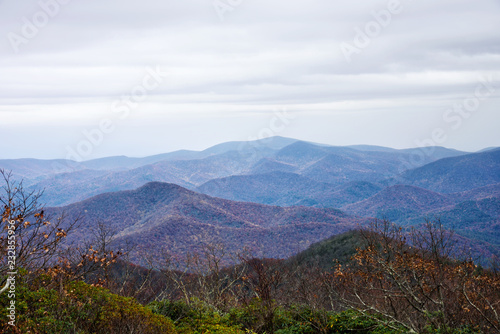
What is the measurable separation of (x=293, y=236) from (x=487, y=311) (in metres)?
115

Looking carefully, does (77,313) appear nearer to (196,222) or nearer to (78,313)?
(78,313)

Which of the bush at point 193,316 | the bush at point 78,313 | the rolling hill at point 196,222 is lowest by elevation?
the rolling hill at point 196,222

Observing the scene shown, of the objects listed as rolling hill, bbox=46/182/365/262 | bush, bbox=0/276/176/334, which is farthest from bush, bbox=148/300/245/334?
rolling hill, bbox=46/182/365/262

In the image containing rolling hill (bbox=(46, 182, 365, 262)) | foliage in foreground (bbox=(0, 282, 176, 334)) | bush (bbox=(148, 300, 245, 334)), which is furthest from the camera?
rolling hill (bbox=(46, 182, 365, 262))

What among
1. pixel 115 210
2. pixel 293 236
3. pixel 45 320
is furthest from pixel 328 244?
pixel 115 210

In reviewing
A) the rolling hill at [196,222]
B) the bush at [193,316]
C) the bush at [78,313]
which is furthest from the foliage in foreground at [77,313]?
the rolling hill at [196,222]

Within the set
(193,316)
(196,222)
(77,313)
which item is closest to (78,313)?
(77,313)

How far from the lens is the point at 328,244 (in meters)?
73.9

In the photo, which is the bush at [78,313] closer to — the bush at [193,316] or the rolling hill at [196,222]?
the bush at [193,316]

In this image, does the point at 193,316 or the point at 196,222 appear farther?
the point at 196,222

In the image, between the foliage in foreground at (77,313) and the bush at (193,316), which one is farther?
the bush at (193,316)

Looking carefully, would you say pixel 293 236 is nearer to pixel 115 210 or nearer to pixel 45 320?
pixel 115 210

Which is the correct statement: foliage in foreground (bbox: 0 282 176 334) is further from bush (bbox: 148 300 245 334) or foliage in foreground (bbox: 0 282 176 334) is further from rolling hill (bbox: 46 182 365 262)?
rolling hill (bbox: 46 182 365 262)

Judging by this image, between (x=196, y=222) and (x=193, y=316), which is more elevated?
(x=193, y=316)
